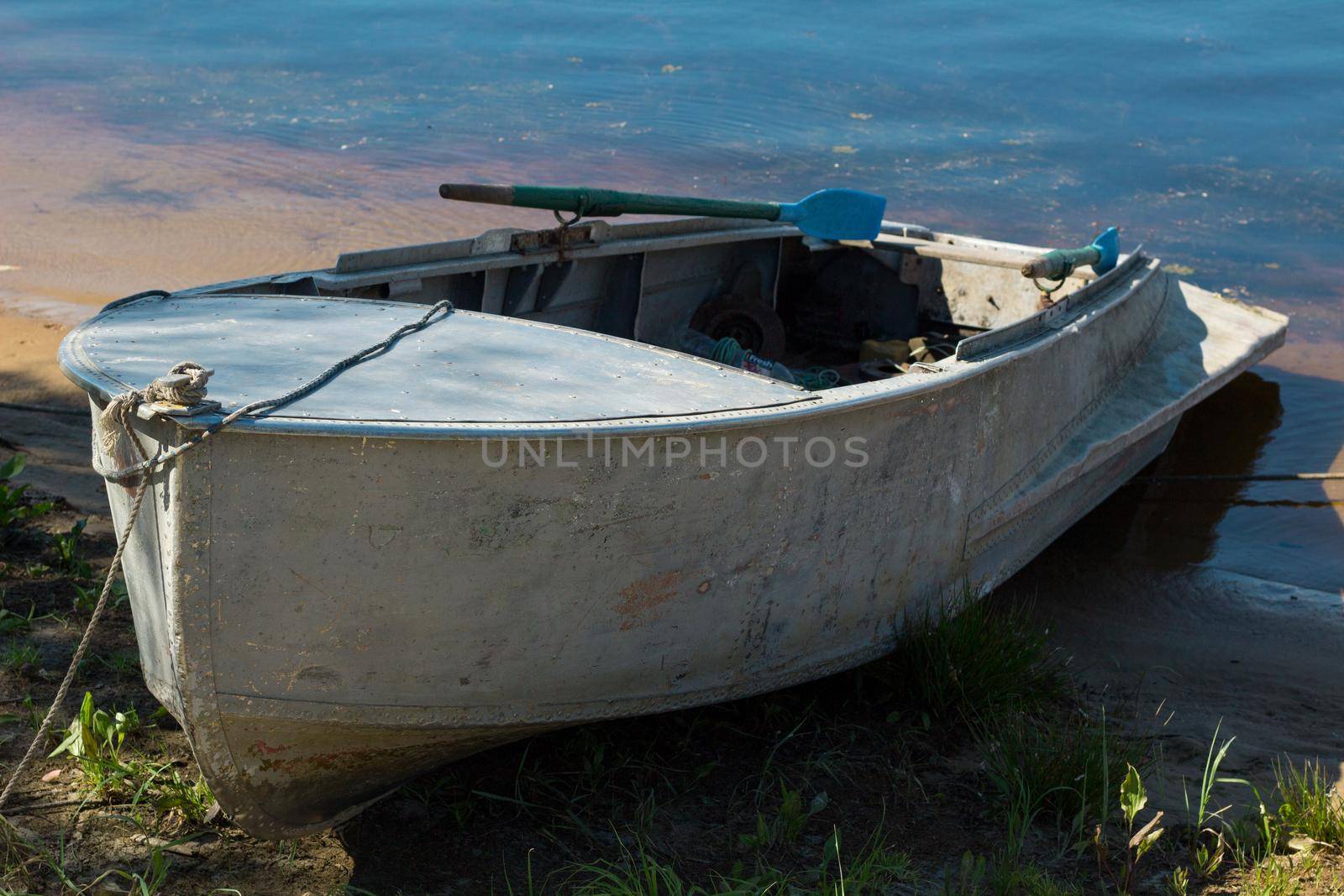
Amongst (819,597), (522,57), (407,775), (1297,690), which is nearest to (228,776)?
(407,775)

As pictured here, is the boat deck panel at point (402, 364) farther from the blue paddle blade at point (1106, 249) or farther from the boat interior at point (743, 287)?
the blue paddle blade at point (1106, 249)

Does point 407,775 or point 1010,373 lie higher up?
point 1010,373

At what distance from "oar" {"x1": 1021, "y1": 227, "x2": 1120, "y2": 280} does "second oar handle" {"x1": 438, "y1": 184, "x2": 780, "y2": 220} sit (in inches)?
45.9

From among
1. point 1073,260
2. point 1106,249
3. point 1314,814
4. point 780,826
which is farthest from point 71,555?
point 1106,249

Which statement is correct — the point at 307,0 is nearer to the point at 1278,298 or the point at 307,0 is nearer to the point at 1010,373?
the point at 1278,298

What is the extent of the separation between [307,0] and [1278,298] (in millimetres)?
16114

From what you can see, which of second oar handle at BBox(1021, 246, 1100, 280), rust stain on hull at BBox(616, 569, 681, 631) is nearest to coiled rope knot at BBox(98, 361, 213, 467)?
rust stain on hull at BBox(616, 569, 681, 631)

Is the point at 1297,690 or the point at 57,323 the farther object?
the point at 57,323

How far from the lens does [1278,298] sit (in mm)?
9602

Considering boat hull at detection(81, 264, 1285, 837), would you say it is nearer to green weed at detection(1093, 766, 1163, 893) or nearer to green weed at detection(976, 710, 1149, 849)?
green weed at detection(976, 710, 1149, 849)

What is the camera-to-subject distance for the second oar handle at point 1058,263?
5.04 meters

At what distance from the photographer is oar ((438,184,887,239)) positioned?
4.44 m

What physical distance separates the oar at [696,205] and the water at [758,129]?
2097 mm

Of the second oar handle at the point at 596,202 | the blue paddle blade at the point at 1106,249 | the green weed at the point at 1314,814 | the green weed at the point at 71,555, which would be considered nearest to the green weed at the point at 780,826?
the green weed at the point at 1314,814
